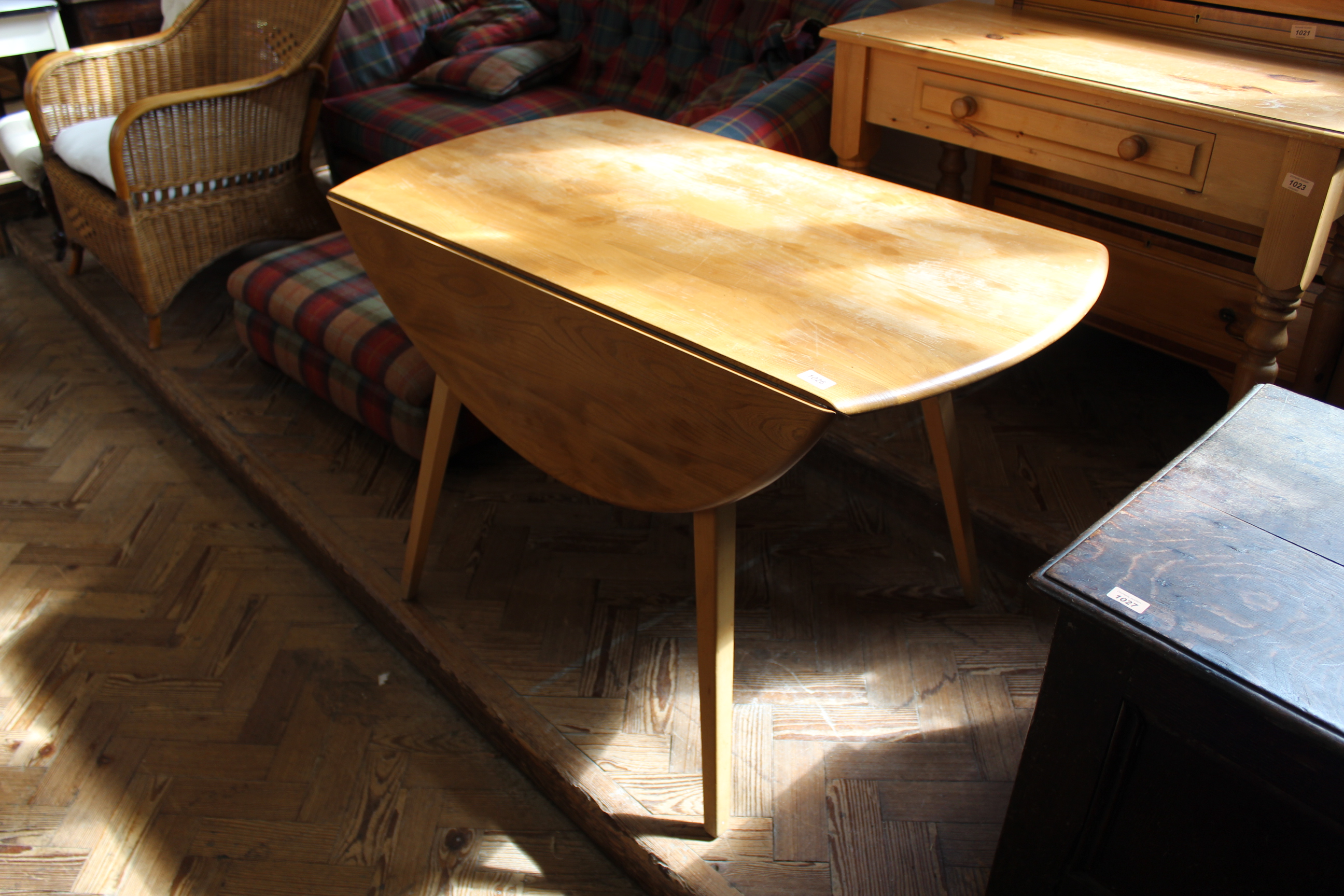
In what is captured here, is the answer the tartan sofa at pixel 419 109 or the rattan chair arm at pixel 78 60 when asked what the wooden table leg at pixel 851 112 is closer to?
the tartan sofa at pixel 419 109

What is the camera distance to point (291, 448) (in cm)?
215

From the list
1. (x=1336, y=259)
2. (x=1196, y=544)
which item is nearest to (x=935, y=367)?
(x=1196, y=544)

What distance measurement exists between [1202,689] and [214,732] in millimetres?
1392

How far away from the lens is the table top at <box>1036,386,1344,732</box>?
0.77m

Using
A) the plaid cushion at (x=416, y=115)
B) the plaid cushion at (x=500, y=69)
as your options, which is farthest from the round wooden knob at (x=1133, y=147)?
the plaid cushion at (x=500, y=69)

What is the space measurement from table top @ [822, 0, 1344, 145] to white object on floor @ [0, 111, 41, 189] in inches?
95.6

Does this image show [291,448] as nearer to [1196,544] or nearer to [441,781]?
[441,781]

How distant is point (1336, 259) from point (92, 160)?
2.79 metres

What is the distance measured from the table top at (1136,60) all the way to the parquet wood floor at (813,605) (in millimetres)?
713

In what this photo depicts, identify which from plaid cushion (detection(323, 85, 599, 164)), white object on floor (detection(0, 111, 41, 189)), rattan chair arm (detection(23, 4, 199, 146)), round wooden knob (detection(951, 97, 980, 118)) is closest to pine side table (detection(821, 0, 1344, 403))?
round wooden knob (detection(951, 97, 980, 118))

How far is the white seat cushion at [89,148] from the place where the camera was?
8.11 feet

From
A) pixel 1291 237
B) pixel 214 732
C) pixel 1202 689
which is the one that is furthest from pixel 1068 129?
pixel 214 732

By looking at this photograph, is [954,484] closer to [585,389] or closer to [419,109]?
[585,389]

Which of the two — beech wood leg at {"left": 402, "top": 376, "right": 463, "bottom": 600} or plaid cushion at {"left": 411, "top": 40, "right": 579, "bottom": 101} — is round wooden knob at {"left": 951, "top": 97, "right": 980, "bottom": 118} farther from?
plaid cushion at {"left": 411, "top": 40, "right": 579, "bottom": 101}
